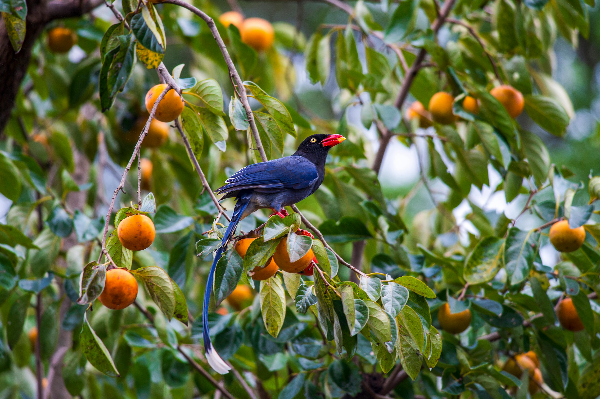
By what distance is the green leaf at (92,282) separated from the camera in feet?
4.49

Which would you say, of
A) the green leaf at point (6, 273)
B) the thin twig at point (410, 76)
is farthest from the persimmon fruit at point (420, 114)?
the green leaf at point (6, 273)

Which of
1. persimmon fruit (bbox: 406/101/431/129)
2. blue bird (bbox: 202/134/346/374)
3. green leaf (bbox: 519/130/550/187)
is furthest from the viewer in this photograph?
persimmon fruit (bbox: 406/101/431/129)

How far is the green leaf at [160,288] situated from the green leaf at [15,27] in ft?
2.77

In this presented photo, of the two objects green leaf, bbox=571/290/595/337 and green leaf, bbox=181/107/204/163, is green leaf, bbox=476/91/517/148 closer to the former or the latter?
green leaf, bbox=571/290/595/337

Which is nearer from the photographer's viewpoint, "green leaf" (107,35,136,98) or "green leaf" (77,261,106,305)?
"green leaf" (77,261,106,305)

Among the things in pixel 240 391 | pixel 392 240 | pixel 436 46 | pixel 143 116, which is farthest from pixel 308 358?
pixel 143 116

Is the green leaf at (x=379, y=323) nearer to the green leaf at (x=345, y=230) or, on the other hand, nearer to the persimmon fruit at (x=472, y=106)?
the green leaf at (x=345, y=230)

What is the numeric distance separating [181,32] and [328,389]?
1.95 metres

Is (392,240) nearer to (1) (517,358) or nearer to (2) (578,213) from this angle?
(2) (578,213)

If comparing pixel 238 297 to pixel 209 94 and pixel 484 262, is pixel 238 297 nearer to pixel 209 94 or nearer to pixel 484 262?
pixel 484 262

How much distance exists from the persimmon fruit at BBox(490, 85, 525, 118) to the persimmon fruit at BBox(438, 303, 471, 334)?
0.96 meters

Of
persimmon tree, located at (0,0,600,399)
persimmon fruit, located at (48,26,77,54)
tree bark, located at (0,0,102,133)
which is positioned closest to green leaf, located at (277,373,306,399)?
persimmon tree, located at (0,0,600,399)

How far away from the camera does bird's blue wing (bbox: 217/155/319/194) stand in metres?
1.92

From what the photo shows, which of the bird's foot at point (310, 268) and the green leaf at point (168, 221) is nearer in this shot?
the bird's foot at point (310, 268)
